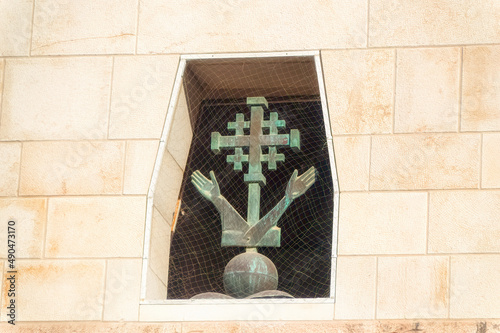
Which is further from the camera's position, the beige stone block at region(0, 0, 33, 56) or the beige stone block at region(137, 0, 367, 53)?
the beige stone block at region(0, 0, 33, 56)

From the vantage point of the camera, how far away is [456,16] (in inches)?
381

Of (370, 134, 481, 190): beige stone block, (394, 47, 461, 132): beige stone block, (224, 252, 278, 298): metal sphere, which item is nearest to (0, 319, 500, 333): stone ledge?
(224, 252, 278, 298): metal sphere

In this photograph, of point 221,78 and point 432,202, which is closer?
point 432,202

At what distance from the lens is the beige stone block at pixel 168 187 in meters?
9.88

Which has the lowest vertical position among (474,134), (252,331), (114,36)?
(252,331)

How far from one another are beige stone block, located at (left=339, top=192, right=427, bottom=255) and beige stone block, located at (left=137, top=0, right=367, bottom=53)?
1.16 m

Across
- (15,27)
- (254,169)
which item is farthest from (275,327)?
(15,27)

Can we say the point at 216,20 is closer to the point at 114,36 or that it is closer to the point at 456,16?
the point at 114,36

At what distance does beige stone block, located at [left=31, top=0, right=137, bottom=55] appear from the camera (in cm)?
1009

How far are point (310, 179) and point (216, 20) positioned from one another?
1.30 m

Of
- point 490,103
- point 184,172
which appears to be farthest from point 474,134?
point 184,172

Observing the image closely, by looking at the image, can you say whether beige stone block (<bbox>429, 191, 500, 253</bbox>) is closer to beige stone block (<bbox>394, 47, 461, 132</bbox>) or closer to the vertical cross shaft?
beige stone block (<bbox>394, 47, 461, 132</bbox>)

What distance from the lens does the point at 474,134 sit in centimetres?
938

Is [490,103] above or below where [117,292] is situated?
above
